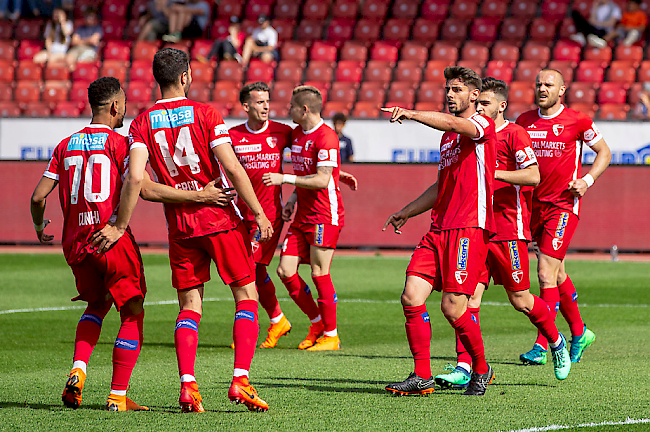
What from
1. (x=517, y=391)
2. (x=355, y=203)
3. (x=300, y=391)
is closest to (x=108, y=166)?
(x=300, y=391)

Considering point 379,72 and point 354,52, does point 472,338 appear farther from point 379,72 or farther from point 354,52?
point 354,52

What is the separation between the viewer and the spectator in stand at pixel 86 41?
72.4ft

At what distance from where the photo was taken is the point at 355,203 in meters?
15.9

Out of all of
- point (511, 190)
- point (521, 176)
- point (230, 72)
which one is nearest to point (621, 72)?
point (230, 72)

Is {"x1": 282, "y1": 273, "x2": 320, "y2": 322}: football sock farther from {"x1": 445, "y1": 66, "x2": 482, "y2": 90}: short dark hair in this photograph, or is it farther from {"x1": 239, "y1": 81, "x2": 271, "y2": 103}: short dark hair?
{"x1": 445, "y1": 66, "x2": 482, "y2": 90}: short dark hair

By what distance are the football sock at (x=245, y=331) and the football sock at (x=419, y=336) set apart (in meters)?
0.96

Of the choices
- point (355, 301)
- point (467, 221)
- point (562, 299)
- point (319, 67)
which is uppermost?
point (319, 67)

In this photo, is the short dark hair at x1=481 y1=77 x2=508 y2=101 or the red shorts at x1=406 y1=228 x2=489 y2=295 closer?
the red shorts at x1=406 y1=228 x2=489 y2=295

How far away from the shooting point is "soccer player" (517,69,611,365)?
6.97 metres

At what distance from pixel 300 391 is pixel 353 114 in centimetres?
1437

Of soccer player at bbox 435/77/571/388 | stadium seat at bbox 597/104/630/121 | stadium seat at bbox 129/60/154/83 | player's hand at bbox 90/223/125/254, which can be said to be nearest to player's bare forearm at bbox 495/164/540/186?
soccer player at bbox 435/77/571/388

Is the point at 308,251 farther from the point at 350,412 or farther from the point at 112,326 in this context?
the point at 350,412

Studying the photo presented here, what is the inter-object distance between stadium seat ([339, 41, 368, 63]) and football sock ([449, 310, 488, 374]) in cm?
1634

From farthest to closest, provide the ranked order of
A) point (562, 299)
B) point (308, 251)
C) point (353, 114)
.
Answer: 1. point (353, 114)
2. point (308, 251)
3. point (562, 299)
